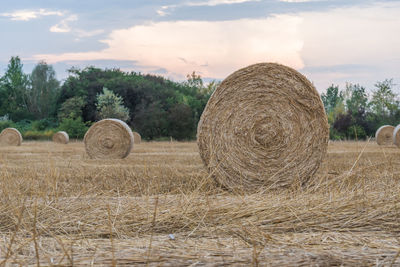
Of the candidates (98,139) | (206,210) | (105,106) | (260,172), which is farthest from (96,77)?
(206,210)

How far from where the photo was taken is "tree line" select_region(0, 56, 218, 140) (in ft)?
97.3

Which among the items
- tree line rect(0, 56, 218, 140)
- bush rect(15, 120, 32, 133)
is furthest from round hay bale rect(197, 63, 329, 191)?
bush rect(15, 120, 32, 133)

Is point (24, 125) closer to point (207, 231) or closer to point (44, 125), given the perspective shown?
point (44, 125)

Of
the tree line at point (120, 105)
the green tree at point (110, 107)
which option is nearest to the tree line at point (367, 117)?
the tree line at point (120, 105)

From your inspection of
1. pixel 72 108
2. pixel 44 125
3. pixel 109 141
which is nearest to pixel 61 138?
pixel 72 108

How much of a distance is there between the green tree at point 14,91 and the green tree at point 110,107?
437 inches

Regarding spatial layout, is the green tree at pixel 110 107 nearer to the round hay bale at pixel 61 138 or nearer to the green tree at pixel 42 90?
the round hay bale at pixel 61 138

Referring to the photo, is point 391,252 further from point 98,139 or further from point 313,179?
point 98,139

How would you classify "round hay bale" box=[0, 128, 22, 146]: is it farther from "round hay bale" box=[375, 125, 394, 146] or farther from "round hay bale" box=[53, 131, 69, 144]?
"round hay bale" box=[375, 125, 394, 146]

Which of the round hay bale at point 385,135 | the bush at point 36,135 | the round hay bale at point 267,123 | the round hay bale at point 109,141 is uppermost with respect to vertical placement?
the round hay bale at point 267,123

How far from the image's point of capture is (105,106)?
105ft

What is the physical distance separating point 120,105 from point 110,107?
215 centimetres

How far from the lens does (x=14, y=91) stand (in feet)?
141

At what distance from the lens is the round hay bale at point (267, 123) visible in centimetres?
658
